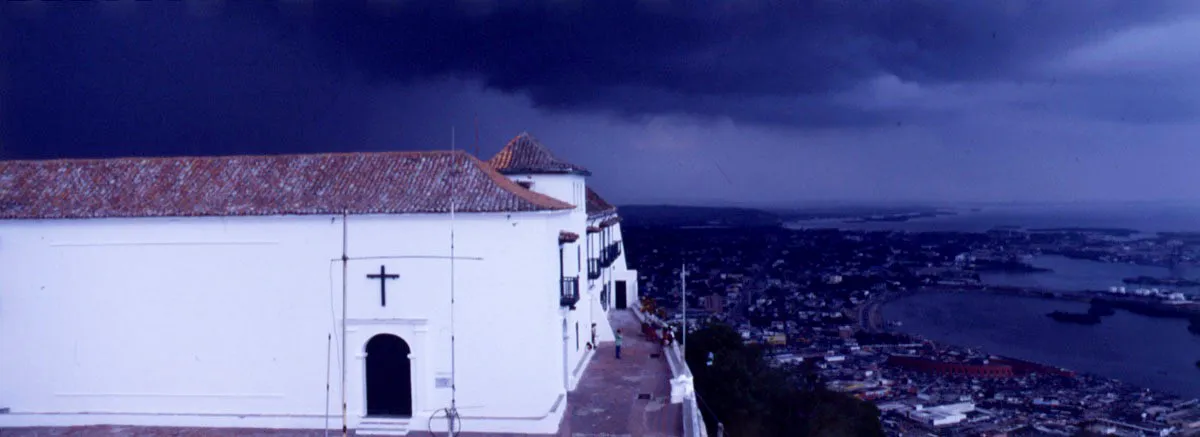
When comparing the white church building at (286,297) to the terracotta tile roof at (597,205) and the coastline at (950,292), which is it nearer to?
the terracotta tile roof at (597,205)

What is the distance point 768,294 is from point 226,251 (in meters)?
34.0

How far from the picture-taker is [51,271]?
54.1ft

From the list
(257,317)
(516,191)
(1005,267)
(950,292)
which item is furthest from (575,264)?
(1005,267)

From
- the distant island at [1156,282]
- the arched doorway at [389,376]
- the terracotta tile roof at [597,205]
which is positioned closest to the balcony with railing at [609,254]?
the terracotta tile roof at [597,205]

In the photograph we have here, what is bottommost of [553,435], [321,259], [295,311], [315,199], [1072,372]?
[1072,372]

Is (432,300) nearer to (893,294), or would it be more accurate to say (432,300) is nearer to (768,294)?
(768,294)

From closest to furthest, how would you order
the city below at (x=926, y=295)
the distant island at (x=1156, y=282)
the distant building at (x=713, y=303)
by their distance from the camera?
1. the city below at (x=926, y=295)
2. the distant island at (x=1156, y=282)
3. the distant building at (x=713, y=303)

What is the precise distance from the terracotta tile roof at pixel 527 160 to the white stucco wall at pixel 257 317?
4.06 metres

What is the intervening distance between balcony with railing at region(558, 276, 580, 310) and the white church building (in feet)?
0.30

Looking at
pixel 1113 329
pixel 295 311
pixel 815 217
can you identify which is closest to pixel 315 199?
pixel 295 311

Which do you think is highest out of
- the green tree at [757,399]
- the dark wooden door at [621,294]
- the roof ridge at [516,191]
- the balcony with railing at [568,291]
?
the roof ridge at [516,191]

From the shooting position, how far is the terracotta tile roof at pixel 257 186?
15.6 metres

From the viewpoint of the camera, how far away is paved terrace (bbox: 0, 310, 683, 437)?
15.0 meters

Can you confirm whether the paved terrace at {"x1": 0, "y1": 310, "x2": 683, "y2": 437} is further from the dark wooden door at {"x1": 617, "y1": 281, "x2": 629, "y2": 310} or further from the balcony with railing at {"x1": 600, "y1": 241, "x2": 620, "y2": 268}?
the dark wooden door at {"x1": 617, "y1": 281, "x2": 629, "y2": 310}
